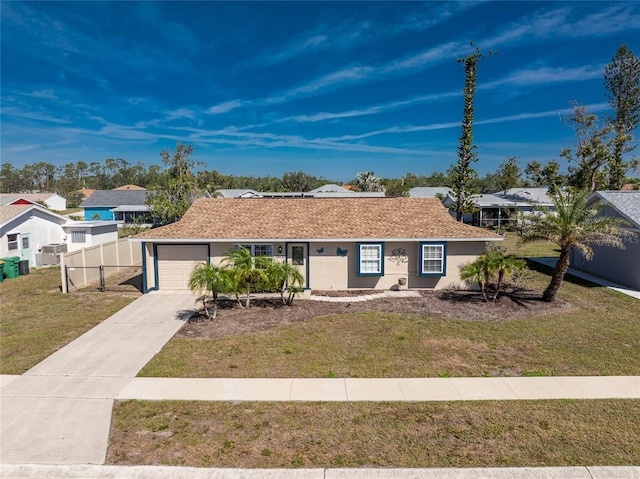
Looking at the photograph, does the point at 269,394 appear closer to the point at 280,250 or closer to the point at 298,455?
the point at 298,455

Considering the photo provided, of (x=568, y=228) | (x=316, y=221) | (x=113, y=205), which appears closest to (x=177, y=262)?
(x=316, y=221)

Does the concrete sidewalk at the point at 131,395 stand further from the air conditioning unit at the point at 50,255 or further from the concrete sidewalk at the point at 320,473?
the air conditioning unit at the point at 50,255

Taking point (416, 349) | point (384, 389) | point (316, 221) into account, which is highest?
point (316, 221)

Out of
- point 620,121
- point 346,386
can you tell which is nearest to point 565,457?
point 346,386

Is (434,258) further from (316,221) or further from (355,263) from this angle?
(316,221)

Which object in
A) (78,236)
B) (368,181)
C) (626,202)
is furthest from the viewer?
(368,181)
